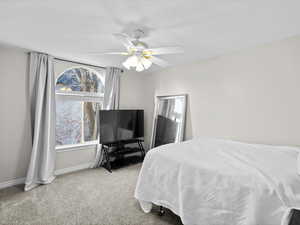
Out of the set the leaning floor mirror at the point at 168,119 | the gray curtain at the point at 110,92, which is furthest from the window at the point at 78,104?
the leaning floor mirror at the point at 168,119

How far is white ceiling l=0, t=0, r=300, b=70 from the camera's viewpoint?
4.83 feet

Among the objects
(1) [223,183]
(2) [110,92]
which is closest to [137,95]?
(2) [110,92]

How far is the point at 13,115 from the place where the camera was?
262 centimetres

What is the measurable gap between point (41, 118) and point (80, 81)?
43.6 inches

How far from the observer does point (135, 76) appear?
4.14m

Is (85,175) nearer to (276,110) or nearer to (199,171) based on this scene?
(199,171)

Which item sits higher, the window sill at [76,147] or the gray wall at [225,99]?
the gray wall at [225,99]

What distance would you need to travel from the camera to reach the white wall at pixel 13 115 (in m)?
2.54

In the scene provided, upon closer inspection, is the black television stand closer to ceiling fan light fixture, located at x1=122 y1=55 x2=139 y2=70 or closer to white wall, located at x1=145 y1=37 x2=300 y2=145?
white wall, located at x1=145 y1=37 x2=300 y2=145

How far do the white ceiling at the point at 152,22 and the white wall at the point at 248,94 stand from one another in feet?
0.82

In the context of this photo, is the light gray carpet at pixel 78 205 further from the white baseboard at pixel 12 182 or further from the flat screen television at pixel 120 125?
A: the flat screen television at pixel 120 125

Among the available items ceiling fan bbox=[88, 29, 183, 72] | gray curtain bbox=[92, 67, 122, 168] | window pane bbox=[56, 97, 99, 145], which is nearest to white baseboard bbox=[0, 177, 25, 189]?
window pane bbox=[56, 97, 99, 145]

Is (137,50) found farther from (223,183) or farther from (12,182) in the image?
(12,182)

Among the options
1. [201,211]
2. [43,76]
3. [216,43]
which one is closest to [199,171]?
[201,211]
